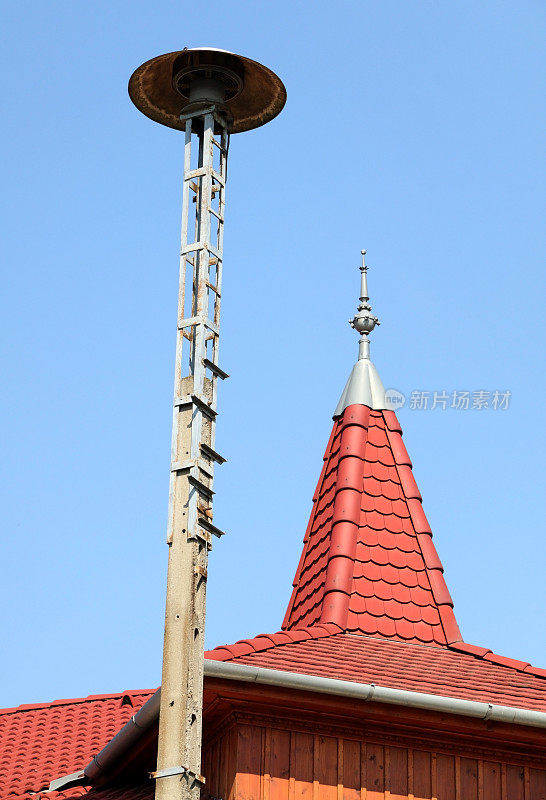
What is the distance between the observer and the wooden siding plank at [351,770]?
921 cm

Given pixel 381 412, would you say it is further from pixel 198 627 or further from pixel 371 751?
pixel 198 627

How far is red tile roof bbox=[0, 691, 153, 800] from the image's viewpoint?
1127 cm

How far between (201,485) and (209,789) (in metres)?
2.98

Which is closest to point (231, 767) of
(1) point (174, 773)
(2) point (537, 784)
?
(2) point (537, 784)

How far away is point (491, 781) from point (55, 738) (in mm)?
4873

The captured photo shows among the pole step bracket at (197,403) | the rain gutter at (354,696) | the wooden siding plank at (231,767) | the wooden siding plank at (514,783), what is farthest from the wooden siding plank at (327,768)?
the pole step bracket at (197,403)

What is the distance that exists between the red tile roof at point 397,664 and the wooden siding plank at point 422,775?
19.6 inches

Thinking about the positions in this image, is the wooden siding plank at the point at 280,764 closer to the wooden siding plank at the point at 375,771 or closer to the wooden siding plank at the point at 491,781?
the wooden siding plank at the point at 375,771

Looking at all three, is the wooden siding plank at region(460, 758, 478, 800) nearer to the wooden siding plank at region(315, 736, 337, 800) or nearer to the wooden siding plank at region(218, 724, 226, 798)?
the wooden siding plank at region(315, 736, 337, 800)

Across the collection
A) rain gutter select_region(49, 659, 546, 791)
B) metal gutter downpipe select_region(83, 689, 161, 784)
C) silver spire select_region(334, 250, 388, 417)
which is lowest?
metal gutter downpipe select_region(83, 689, 161, 784)

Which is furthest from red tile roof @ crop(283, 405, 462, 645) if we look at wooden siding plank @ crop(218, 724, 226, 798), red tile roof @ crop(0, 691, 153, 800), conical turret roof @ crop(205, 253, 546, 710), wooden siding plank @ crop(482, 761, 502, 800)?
red tile roof @ crop(0, 691, 153, 800)

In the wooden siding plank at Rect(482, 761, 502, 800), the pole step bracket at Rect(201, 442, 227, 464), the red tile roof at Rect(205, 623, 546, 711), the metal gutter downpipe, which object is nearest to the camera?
the pole step bracket at Rect(201, 442, 227, 464)

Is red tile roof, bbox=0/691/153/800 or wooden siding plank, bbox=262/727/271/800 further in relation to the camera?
red tile roof, bbox=0/691/153/800

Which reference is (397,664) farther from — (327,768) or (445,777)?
(327,768)
